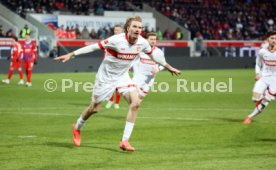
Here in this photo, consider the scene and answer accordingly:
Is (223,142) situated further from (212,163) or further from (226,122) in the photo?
(226,122)

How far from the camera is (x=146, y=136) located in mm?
12992

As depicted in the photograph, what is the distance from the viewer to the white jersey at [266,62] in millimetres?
16266

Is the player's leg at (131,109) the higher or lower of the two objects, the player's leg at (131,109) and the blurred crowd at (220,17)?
the higher

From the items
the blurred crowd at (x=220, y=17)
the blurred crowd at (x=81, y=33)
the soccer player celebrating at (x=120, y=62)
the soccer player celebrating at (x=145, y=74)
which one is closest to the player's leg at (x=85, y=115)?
the soccer player celebrating at (x=120, y=62)

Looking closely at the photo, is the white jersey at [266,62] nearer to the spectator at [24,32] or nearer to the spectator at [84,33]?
the spectator at [24,32]

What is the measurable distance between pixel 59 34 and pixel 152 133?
29.8 meters

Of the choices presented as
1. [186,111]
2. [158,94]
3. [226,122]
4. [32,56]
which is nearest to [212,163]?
[226,122]

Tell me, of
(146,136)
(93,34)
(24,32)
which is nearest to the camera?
(146,136)

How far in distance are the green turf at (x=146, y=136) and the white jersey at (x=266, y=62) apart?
4.19 ft

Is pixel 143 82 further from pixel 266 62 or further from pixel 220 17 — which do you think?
pixel 220 17

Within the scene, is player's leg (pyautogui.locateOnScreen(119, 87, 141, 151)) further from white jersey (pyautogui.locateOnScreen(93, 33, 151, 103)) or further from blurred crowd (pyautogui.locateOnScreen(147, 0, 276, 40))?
blurred crowd (pyautogui.locateOnScreen(147, 0, 276, 40))

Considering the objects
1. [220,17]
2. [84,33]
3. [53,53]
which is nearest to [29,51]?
[53,53]

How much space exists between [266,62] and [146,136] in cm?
495

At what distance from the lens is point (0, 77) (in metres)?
34.3
